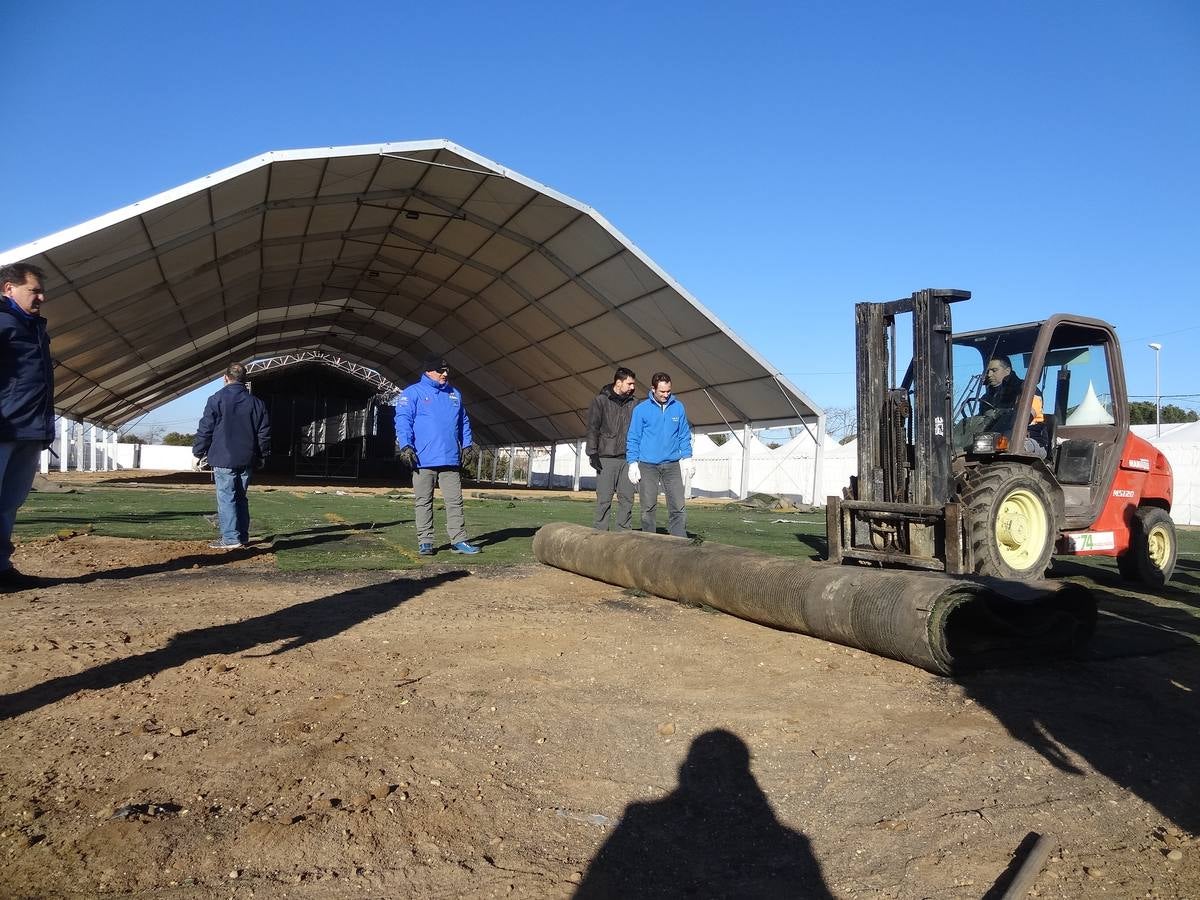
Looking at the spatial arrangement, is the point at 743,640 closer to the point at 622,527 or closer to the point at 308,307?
the point at 622,527

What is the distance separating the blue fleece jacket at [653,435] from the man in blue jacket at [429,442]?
169 cm

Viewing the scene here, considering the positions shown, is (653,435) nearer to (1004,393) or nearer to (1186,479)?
(1004,393)

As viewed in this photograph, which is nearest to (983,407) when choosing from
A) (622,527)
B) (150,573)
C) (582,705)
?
(622,527)

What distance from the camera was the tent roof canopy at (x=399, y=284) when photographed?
15641mm

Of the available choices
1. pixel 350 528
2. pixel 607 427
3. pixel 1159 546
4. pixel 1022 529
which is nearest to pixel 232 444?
pixel 350 528

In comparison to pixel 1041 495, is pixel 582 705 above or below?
below

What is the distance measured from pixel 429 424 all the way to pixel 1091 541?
6.16 metres

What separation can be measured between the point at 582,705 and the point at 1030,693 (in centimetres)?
217

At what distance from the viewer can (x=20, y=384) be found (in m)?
5.12

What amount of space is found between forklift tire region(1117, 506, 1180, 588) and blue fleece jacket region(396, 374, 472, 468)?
662 centimetres

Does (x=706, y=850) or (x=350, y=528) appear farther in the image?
(x=350, y=528)

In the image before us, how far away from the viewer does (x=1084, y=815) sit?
2.78 meters

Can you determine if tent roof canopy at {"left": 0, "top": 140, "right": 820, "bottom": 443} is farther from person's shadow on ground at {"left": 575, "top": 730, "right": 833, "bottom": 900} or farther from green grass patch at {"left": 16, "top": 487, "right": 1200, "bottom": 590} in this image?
person's shadow on ground at {"left": 575, "top": 730, "right": 833, "bottom": 900}

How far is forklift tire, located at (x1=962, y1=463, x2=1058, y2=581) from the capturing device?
6.18 m
